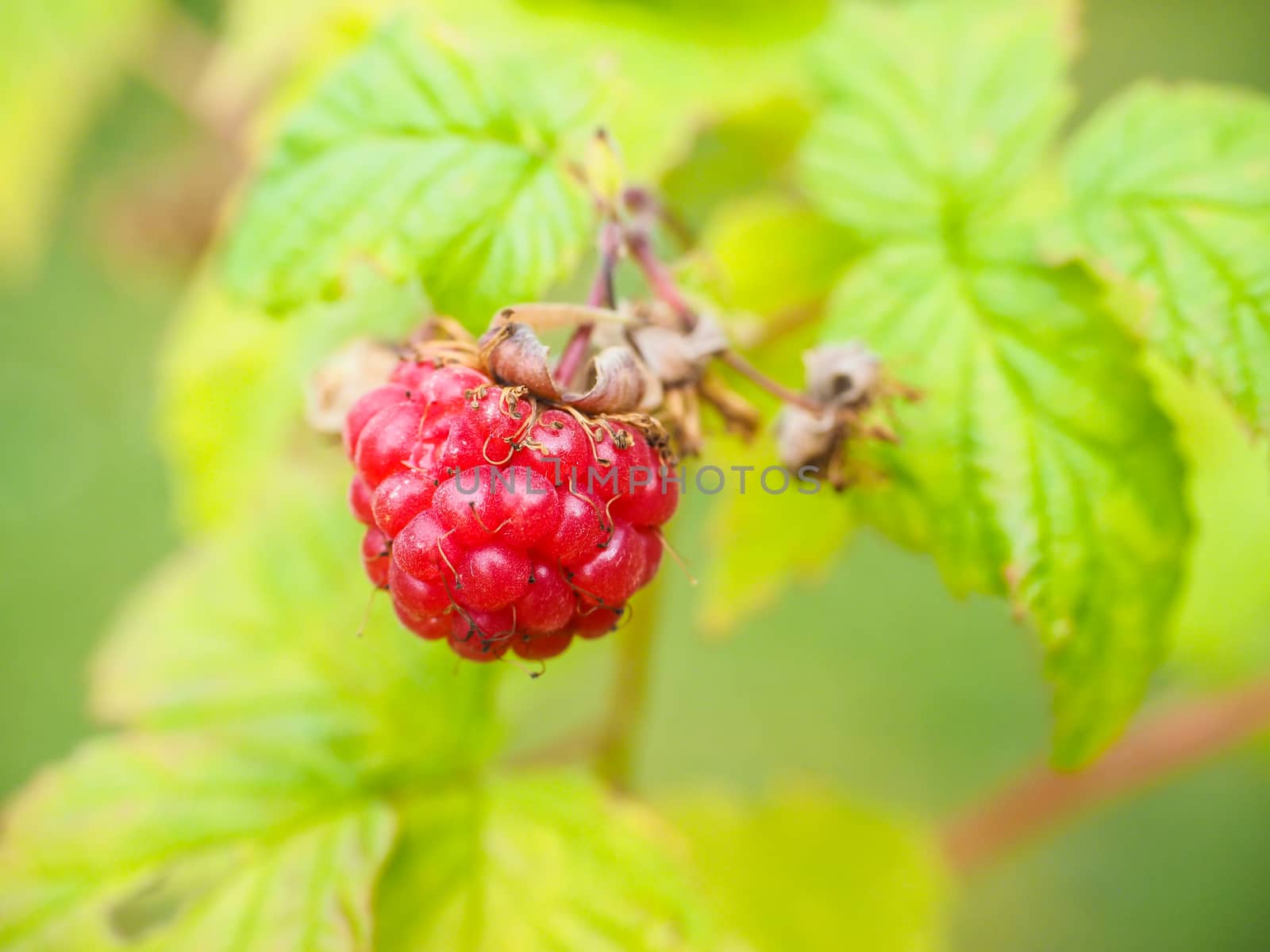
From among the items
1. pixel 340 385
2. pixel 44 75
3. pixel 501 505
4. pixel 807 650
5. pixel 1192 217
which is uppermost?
pixel 44 75

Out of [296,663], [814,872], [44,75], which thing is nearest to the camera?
[296,663]

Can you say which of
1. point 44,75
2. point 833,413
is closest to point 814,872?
point 833,413

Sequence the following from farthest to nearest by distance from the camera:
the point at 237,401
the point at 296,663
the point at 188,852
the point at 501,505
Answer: the point at 237,401, the point at 296,663, the point at 188,852, the point at 501,505

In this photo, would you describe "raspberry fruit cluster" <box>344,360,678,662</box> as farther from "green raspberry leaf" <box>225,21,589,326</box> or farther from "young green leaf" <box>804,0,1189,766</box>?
"young green leaf" <box>804,0,1189,766</box>

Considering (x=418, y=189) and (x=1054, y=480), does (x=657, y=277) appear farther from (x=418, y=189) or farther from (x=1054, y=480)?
(x=1054, y=480)

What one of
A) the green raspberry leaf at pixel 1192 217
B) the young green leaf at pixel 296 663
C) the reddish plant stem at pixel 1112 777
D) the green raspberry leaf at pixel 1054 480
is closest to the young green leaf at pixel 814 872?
the reddish plant stem at pixel 1112 777

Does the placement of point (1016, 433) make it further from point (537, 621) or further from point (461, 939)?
point (461, 939)

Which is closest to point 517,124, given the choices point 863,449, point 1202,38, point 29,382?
point 863,449
